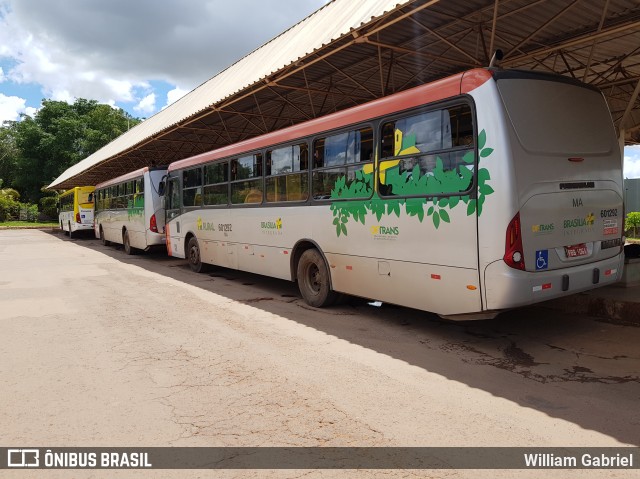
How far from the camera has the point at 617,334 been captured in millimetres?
5988

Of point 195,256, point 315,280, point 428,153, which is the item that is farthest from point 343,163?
point 195,256

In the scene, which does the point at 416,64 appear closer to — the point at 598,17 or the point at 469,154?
the point at 598,17

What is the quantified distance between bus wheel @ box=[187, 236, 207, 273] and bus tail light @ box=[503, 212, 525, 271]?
8726 millimetres

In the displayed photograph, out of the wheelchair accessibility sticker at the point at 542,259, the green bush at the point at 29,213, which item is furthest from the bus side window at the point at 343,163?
the green bush at the point at 29,213

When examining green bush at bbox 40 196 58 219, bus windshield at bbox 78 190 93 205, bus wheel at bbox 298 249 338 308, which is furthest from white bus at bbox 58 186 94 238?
green bush at bbox 40 196 58 219

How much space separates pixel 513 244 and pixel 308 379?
244 centimetres

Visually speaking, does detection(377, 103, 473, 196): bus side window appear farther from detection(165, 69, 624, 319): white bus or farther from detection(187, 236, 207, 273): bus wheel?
detection(187, 236, 207, 273): bus wheel

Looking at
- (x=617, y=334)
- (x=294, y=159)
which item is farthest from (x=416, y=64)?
(x=617, y=334)

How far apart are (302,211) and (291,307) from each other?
1610 millimetres

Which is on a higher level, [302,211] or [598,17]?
[598,17]

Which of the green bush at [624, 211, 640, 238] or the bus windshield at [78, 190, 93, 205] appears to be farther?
the bus windshield at [78, 190, 93, 205]

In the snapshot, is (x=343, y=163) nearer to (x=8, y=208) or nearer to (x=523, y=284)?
(x=523, y=284)

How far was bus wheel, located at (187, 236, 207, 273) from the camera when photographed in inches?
477

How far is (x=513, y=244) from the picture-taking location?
477 centimetres
